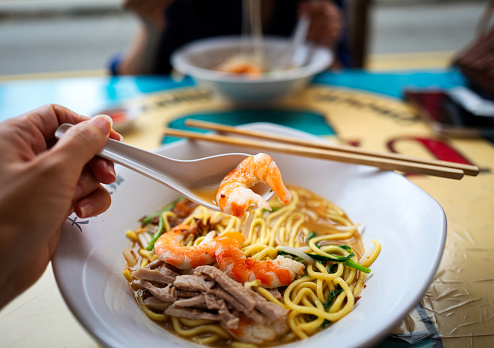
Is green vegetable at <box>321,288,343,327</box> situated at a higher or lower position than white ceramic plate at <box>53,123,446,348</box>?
lower

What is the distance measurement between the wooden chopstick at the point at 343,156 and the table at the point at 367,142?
26 cm

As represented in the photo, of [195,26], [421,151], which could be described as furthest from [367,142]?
[195,26]

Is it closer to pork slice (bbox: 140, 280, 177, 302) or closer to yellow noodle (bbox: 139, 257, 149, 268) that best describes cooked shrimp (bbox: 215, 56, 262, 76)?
yellow noodle (bbox: 139, 257, 149, 268)

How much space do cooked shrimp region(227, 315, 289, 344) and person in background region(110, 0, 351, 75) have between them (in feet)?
8.22

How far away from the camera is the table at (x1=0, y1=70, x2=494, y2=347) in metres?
0.97

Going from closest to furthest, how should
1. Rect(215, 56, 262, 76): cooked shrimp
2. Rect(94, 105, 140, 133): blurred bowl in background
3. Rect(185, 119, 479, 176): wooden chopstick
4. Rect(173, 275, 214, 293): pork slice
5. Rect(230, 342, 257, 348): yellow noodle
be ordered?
Rect(230, 342, 257, 348): yellow noodle → Rect(173, 275, 214, 293): pork slice → Rect(185, 119, 479, 176): wooden chopstick → Rect(94, 105, 140, 133): blurred bowl in background → Rect(215, 56, 262, 76): cooked shrimp

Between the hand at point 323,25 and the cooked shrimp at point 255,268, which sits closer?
the cooked shrimp at point 255,268

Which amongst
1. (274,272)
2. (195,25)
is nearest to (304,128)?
(274,272)

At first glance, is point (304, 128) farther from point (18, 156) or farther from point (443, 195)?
point (18, 156)

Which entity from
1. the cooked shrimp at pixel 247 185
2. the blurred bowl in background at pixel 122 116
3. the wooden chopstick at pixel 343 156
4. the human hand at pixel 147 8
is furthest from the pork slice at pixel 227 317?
the human hand at pixel 147 8

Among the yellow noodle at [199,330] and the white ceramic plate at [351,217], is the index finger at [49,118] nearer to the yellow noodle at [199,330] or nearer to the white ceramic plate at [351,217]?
the white ceramic plate at [351,217]

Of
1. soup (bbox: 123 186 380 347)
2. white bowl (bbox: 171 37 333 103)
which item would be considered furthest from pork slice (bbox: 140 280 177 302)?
white bowl (bbox: 171 37 333 103)

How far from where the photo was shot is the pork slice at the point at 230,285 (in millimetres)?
899

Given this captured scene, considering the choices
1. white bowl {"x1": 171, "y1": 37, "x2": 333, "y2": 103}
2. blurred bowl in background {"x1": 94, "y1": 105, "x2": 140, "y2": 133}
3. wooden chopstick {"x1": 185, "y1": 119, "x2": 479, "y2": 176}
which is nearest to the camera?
wooden chopstick {"x1": 185, "y1": 119, "x2": 479, "y2": 176}
